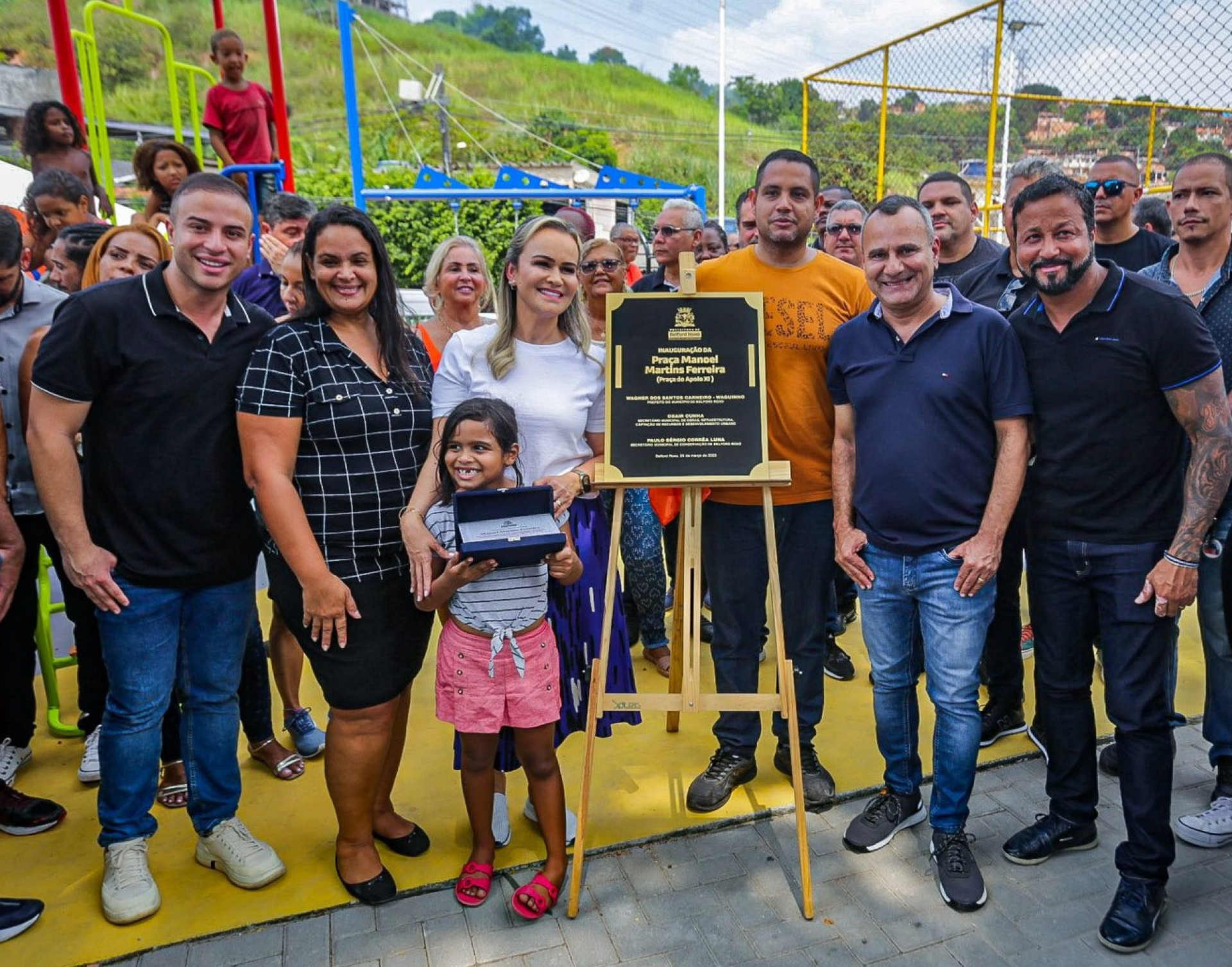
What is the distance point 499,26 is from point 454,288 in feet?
356

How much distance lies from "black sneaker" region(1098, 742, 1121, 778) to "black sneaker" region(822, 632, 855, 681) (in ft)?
3.97

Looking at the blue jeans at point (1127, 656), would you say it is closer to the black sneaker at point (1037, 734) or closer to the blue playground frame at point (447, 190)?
the black sneaker at point (1037, 734)

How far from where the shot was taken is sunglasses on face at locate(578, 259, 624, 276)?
183 inches

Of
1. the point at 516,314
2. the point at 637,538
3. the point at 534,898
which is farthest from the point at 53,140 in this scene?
the point at 534,898

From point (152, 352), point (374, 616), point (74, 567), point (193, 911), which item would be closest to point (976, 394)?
point (374, 616)

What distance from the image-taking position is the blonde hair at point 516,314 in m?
2.97

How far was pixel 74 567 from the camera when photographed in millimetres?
2680

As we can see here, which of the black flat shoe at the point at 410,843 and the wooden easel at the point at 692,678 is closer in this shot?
the wooden easel at the point at 692,678

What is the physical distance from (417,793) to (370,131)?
1966 inches

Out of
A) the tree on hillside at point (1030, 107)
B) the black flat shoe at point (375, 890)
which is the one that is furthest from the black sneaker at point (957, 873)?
the tree on hillside at point (1030, 107)

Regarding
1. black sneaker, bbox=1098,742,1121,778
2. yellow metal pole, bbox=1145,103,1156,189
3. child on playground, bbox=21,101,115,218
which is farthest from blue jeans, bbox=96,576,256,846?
yellow metal pole, bbox=1145,103,1156,189

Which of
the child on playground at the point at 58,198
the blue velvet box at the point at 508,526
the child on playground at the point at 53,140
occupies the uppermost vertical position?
the child on playground at the point at 53,140

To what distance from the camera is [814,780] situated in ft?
11.5

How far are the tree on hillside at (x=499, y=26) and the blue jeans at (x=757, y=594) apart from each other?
101341 mm
